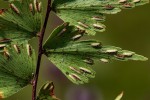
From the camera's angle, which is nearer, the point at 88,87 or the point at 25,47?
the point at 25,47

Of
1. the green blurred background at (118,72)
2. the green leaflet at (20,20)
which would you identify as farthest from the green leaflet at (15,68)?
the green blurred background at (118,72)

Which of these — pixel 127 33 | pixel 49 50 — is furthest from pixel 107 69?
pixel 49 50

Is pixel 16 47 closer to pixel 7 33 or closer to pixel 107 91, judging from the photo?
pixel 7 33

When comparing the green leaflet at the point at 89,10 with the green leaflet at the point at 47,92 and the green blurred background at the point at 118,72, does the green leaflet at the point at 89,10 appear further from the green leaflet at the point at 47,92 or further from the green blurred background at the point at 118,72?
the green blurred background at the point at 118,72

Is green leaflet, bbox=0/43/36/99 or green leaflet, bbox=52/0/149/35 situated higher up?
green leaflet, bbox=52/0/149/35

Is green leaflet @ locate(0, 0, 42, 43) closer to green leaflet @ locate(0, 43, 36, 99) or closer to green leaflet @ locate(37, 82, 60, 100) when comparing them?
green leaflet @ locate(0, 43, 36, 99)

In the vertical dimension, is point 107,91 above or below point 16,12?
below

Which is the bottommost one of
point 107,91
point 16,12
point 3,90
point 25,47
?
point 107,91

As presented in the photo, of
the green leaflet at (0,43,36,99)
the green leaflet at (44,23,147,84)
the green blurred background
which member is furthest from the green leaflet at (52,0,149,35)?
the green blurred background
